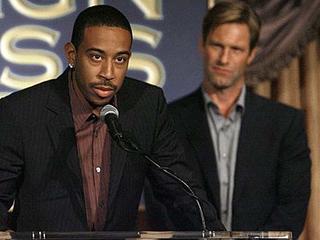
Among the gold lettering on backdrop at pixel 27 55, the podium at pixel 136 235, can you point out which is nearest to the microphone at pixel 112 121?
the podium at pixel 136 235

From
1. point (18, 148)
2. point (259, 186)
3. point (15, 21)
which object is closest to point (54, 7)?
point (15, 21)

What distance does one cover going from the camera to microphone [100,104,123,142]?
106 inches

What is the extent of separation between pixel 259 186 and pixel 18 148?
139cm

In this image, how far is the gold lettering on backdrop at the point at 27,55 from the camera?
4.43 meters

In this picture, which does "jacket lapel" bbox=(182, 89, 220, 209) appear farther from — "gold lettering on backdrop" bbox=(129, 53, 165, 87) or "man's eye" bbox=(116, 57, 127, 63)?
"man's eye" bbox=(116, 57, 127, 63)

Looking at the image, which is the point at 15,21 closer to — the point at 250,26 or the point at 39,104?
the point at 250,26

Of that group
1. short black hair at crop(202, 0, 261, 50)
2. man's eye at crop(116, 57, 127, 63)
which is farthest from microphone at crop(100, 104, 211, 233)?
short black hair at crop(202, 0, 261, 50)

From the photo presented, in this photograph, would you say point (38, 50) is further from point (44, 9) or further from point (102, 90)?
point (102, 90)

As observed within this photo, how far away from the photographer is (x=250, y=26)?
13.6ft

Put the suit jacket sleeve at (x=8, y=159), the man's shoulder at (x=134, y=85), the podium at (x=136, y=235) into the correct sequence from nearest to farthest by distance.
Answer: the podium at (x=136, y=235)
the suit jacket sleeve at (x=8, y=159)
the man's shoulder at (x=134, y=85)

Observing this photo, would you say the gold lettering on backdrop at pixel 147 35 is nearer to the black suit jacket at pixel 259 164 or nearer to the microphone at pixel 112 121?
the black suit jacket at pixel 259 164

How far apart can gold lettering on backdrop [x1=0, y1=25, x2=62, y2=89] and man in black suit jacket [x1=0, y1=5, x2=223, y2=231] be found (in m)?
1.31

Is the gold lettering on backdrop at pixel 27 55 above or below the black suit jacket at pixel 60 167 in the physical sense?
above

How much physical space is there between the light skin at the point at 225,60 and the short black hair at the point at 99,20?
1.15 meters
